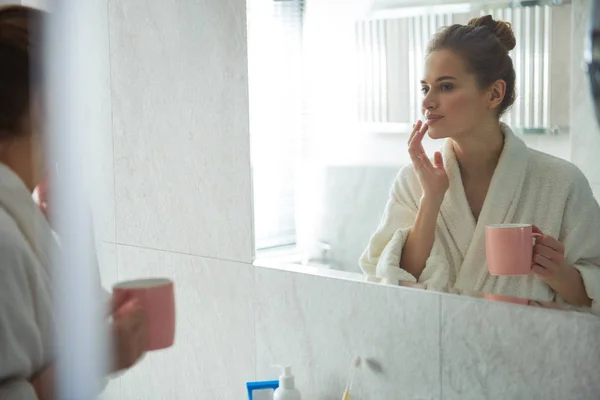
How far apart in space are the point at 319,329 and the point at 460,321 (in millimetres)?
281

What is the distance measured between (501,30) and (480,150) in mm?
160

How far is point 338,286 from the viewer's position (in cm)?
139

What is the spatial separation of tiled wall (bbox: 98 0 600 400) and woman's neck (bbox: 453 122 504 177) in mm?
210

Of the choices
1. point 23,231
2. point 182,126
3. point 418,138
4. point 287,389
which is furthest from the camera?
point 182,126

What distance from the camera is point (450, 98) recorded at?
1186 mm

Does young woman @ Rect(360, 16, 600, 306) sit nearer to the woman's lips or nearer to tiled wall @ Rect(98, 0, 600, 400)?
the woman's lips

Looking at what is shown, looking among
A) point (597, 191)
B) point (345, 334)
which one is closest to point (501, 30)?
point (597, 191)

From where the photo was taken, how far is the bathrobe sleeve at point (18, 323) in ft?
3.32

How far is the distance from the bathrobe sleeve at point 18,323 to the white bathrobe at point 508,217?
52 cm

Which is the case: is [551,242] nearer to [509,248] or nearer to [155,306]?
[509,248]

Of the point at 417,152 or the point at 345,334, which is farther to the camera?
the point at 345,334

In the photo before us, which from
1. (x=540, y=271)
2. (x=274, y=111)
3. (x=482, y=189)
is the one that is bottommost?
(x=540, y=271)

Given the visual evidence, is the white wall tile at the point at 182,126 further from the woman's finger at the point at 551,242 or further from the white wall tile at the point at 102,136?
the woman's finger at the point at 551,242

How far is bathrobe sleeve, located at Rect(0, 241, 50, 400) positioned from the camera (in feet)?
3.32
